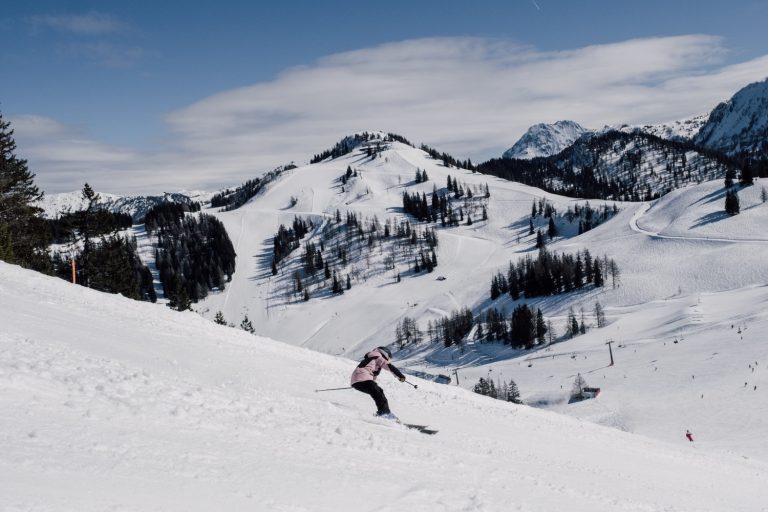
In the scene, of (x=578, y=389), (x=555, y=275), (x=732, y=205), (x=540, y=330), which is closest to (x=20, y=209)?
(x=578, y=389)

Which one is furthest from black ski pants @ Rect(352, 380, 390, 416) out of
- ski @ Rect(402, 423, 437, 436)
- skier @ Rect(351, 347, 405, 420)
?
ski @ Rect(402, 423, 437, 436)

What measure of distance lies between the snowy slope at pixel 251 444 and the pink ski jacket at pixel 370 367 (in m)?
1.06

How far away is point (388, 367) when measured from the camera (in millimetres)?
14875

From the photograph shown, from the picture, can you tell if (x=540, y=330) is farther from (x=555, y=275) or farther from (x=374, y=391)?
(x=374, y=391)

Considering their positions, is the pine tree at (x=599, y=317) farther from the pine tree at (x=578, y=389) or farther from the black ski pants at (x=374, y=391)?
the black ski pants at (x=374, y=391)

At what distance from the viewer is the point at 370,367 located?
599 inches

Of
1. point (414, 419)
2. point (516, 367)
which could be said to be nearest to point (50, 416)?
point (414, 419)

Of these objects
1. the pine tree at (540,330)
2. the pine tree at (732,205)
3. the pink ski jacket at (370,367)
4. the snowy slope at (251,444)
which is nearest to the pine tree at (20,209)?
the snowy slope at (251,444)

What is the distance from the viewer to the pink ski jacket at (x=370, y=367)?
14930 mm

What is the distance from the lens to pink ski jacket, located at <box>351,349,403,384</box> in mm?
14930

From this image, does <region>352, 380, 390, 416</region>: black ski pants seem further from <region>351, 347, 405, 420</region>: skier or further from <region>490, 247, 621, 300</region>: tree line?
<region>490, 247, 621, 300</region>: tree line

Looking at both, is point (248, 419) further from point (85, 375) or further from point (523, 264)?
point (523, 264)

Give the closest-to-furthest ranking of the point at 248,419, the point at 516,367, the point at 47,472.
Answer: the point at 47,472 → the point at 248,419 → the point at 516,367

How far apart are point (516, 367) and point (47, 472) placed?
357 ft
